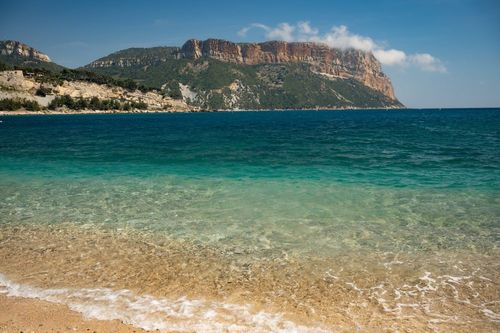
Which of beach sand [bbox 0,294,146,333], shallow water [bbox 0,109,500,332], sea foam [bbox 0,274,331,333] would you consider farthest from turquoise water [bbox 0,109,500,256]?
beach sand [bbox 0,294,146,333]

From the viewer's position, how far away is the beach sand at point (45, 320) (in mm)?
7875

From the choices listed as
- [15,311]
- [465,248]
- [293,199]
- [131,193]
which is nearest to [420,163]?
[293,199]

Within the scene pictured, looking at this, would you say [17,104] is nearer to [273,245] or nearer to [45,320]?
[273,245]

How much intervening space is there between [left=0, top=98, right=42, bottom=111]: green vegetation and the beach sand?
18174 centimetres

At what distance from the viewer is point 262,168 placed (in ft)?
96.6

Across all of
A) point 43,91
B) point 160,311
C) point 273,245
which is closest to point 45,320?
point 160,311

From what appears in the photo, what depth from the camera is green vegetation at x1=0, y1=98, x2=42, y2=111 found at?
514 feet

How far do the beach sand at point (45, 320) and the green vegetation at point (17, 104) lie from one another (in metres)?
182

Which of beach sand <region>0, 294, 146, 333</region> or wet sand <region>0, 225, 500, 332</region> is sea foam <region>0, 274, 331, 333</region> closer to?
wet sand <region>0, 225, 500, 332</region>

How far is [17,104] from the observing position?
160 metres

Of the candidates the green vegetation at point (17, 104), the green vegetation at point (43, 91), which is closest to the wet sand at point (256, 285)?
the green vegetation at point (17, 104)

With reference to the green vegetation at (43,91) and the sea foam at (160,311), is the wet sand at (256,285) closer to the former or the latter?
the sea foam at (160,311)

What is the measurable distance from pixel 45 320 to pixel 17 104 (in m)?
185

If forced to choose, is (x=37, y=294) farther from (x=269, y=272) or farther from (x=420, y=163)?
(x=420, y=163)
